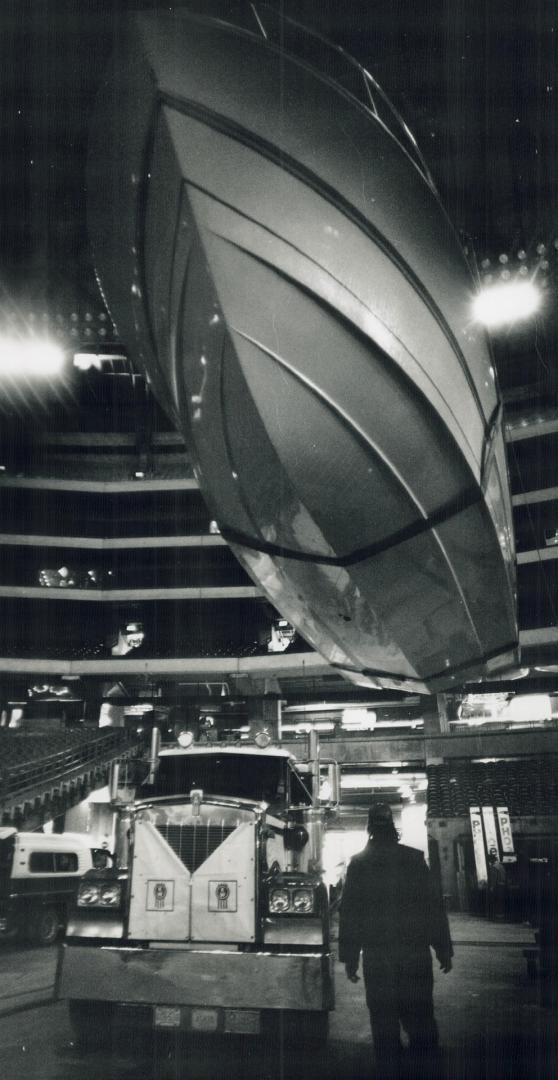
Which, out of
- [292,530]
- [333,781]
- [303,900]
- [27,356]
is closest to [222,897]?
[303,900]

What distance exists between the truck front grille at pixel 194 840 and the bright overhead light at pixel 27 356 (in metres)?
26.5

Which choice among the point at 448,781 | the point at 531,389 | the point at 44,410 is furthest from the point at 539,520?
the point at 44,410

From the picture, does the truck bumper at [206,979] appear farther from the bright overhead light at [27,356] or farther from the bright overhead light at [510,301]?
the bright overhead light at [27,356]

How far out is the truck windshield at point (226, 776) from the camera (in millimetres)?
5902

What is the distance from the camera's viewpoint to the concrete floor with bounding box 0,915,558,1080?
4238 mm

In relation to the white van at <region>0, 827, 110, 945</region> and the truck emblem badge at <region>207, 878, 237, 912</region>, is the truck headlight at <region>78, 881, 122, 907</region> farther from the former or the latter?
the white van at <region>0, 827, 110, 945</region>

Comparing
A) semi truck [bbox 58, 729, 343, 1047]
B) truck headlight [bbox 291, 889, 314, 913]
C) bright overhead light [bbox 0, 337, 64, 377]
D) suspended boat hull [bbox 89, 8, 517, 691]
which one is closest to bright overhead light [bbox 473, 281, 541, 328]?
bright overhead light [bbox 0, 337, 64, 377]

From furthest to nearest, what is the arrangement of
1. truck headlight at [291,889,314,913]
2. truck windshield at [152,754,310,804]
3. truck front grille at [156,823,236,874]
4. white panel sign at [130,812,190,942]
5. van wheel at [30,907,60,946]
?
van wheel at [30,907,60,946]
truck windshield at [152,754,310,804]
truck front grille at [156,823,236,874]
white panel sign at [130,812,190,942]
truck headlight at [291,889,314,913]

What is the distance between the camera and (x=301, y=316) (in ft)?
17.1

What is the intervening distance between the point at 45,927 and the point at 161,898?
24.2 feet

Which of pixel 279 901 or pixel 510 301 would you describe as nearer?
pixel 279 901

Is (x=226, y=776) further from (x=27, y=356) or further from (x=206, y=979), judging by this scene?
(x=27, y=356)

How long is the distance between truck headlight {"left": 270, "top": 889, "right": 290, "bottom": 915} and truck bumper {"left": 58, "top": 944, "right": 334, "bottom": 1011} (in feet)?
1.17

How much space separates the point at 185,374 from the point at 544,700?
75.2 ft
